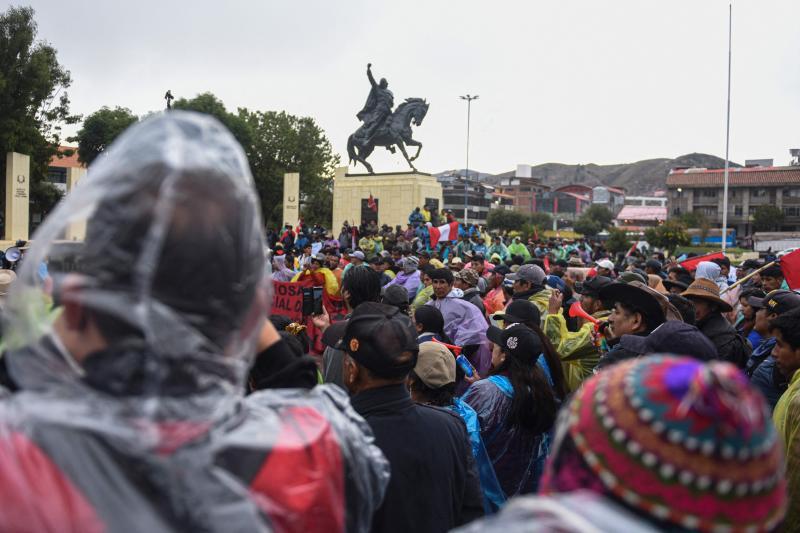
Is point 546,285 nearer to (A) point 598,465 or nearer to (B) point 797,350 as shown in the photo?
(B) point 797,350

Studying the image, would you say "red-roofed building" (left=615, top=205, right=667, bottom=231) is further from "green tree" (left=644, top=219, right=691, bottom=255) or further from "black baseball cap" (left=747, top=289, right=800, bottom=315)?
"black baseball cap" (left=747, top=289, right=800, bottom=315)

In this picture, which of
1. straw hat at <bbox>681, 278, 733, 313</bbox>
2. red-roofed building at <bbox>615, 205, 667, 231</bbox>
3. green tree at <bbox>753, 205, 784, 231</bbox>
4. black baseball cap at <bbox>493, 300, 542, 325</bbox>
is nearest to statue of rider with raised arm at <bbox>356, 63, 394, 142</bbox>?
straw hat at <bbox>681, 278, 733, 313</bbox>

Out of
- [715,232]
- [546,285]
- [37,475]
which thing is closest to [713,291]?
[546,285]

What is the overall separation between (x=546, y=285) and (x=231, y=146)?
6.43 metres

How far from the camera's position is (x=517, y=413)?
12.1 feet

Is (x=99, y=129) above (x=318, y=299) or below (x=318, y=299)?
above

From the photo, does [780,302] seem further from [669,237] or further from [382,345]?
[669,237]

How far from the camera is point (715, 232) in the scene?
7388 centimetres

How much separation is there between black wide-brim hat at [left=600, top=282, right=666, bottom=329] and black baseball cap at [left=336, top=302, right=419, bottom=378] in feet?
7.02

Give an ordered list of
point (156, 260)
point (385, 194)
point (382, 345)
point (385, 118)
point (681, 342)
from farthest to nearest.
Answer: point (385, 194) → point (385, 118) → point (681, 342) → point (382, 345) → point (156, 260)

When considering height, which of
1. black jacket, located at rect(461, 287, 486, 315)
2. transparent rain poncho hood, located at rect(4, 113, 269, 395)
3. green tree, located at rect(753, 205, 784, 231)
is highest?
green tree, located at rect(753, 205, 784, 231)

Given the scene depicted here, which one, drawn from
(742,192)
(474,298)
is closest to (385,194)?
(474,298)

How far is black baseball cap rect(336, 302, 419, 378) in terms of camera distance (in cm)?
266

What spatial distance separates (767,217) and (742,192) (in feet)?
29.2
